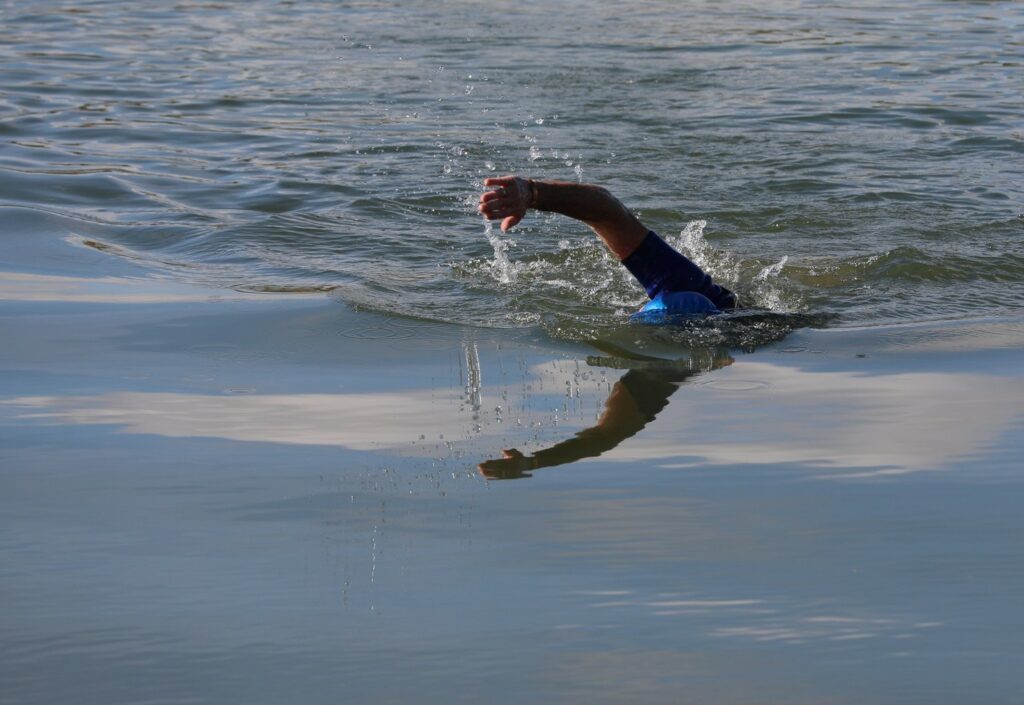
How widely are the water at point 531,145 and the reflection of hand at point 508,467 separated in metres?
1.62

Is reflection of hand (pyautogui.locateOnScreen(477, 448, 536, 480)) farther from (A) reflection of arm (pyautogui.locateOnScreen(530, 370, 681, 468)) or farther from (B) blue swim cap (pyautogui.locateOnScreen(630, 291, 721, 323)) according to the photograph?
(B) blue swim cap (pyautogui.locateOnScreen(630, 291, 721, 323))

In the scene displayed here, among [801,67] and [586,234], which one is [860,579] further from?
[801,67]

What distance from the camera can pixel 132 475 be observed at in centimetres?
377

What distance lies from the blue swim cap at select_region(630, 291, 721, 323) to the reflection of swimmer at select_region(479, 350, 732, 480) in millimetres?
362

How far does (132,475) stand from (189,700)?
122cm

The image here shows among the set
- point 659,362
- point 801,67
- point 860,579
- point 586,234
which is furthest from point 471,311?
point 801,67

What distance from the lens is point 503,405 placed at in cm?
441

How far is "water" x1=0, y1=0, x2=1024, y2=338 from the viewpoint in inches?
258

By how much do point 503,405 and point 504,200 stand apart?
0.62 meters

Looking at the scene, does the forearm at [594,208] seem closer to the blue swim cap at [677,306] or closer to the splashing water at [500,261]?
the blue swim cap at [677,306]

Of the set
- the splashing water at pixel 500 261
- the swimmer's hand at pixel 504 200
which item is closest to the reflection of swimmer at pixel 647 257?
the swimmer's hand at pixel 504 200

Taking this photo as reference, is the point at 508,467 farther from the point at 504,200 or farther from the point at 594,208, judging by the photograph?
the point at 594,208

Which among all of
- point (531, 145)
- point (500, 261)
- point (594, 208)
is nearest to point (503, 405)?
point (594, 208)

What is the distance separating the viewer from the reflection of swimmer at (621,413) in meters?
3.85
